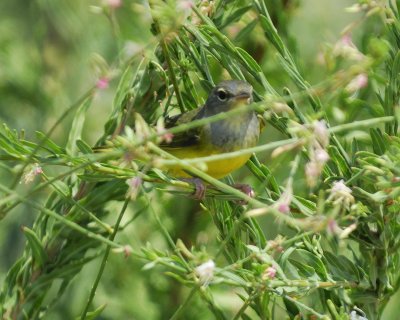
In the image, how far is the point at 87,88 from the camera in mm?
1995

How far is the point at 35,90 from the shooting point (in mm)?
2295

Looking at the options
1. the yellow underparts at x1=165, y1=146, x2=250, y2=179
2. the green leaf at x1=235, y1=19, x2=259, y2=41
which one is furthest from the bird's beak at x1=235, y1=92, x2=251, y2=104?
the green leaf at x1=235, y1=19, x2=259, y2=41

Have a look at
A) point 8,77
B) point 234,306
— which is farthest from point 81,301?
point 8,77

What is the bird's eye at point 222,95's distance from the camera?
71.0 inches

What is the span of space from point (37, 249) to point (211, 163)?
1.46ft

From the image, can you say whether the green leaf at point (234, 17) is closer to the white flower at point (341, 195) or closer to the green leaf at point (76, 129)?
the green leaf at point (76, 129)

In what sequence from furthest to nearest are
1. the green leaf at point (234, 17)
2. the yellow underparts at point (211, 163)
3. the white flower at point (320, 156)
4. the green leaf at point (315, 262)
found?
the yellow underparts at point (211, 163) < the green leaf at point (234, 17) < the green leaf at point (315, 262) < the white flower at point (320, 156)

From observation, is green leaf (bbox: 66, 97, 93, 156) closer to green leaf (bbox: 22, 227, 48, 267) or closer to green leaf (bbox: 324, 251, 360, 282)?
green leaf (bbox: 22, 227, 48, 267)

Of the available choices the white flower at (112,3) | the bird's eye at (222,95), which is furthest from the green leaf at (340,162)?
the bird's eye at (222,95)

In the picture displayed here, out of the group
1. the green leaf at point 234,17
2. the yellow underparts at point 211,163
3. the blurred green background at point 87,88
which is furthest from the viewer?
the blurred green background at point 87,88

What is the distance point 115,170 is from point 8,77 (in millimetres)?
1211

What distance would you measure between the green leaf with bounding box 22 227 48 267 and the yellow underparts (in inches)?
9.3

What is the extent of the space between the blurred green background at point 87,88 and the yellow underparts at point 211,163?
69mm

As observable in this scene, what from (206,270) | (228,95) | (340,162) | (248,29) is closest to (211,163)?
(228,95)
